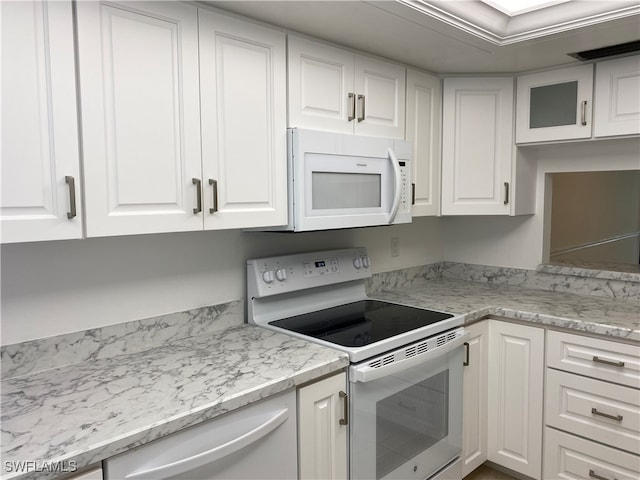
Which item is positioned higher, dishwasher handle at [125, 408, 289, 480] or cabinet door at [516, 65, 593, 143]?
cabinet door at [516, 65, 593, 143]

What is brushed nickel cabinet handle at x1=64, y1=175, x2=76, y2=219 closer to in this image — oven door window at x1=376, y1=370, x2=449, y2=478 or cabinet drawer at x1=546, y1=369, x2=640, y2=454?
oven door window at x1=376, y1=370, x2=449, y2=478

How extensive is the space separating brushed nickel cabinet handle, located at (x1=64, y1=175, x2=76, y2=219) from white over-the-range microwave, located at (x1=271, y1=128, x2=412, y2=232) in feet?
2.56

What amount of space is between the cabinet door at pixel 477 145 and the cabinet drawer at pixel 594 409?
0.95 metres

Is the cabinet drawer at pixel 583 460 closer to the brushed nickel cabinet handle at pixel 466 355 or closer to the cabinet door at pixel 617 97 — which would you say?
the brushed nickel cabinet handle at pixel 466 355

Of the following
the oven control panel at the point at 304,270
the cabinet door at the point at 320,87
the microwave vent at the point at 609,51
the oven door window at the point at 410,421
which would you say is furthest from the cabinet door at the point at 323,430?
the microwave vent at the point at 609,51

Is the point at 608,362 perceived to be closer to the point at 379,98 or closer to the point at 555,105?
the point at 555,105

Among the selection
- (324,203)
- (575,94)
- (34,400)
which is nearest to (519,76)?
(575,94)

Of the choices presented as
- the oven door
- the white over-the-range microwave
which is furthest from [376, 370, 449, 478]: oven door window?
the white over-the-range microwave

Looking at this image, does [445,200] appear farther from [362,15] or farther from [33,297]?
[33,297]

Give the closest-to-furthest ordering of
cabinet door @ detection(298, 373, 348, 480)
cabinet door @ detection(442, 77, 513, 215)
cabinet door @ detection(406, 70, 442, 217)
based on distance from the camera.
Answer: cabinet door @ detection(298, 373, 348, 480) < cabinet door @ detection(406, 70, 442, 217) < cabinet door @ detection(442, 77, 513, 215)

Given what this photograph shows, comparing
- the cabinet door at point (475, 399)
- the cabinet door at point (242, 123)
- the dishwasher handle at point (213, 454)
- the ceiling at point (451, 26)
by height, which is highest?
the ceiling at point (451, 26)

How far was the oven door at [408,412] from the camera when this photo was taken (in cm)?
172

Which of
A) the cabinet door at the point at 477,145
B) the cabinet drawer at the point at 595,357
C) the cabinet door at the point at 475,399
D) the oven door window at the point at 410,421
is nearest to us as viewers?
the oven door window at the point at 410,421

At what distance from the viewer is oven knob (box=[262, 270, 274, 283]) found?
2035mm
